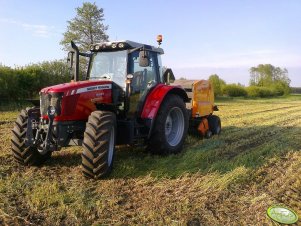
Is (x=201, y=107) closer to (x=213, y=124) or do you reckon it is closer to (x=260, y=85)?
(x=213, y=124)

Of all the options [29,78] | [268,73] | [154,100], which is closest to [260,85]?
[268,73]

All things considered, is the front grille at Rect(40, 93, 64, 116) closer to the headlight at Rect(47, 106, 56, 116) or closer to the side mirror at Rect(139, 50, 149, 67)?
the headlight at Rect(47, 106, 56, 116)

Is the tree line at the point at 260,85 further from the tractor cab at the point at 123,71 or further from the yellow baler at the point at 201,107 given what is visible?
the tractor cab at the point at 123,71

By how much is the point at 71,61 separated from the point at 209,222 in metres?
3.99

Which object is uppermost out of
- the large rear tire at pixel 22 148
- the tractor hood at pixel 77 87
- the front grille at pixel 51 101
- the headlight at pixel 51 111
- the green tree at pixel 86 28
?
the green tree at pixel 86 28

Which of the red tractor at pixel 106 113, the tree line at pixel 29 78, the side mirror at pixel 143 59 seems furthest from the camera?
the tree line at pixel 29 78

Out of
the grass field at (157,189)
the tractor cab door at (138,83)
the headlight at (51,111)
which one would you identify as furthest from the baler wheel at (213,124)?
the headlight at (51,111)

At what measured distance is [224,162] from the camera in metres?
6.20

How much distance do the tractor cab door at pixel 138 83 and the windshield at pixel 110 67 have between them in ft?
0.48

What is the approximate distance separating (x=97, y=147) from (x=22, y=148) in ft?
5.20

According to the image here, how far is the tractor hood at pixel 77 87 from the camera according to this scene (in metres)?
5.48

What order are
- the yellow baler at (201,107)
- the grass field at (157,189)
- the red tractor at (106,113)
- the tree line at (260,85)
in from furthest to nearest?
the tree line at (260,85) → the yellow baler at (201,107) → the red tractor at (106,113) → the grass field at (157,189)

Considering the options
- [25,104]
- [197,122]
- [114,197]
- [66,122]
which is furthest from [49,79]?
[114,197]

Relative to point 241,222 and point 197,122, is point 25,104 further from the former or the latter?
point 241,222
